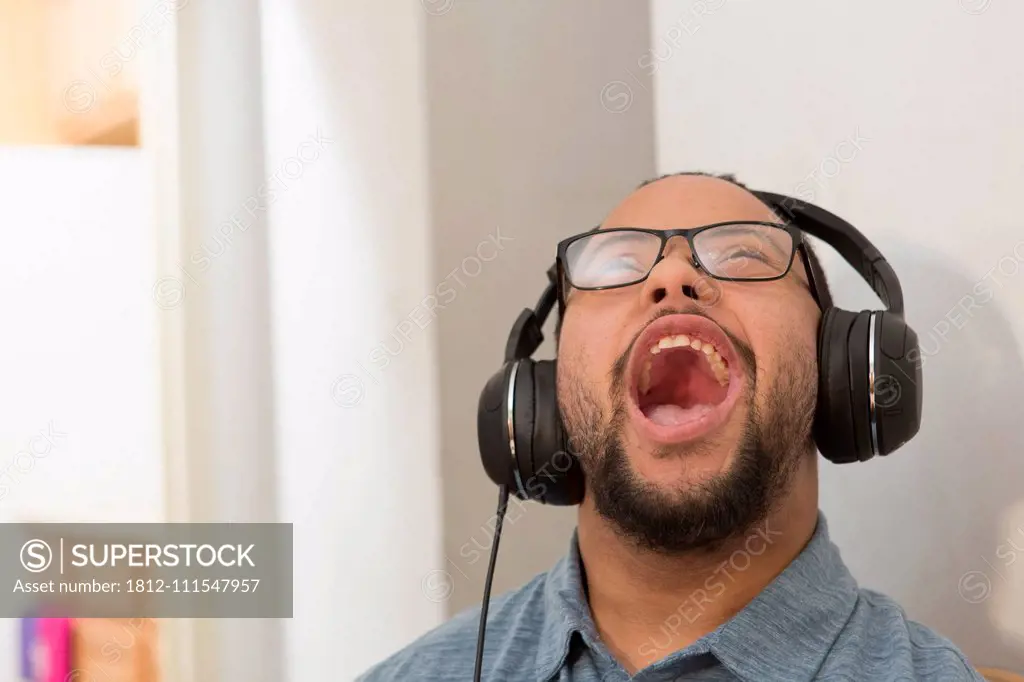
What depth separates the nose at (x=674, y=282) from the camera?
105 cm

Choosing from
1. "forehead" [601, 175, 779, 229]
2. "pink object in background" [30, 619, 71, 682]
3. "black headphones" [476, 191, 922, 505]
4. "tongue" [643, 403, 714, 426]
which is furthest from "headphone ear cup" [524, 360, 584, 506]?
"pink object in background" [30, 619, 71, 682]

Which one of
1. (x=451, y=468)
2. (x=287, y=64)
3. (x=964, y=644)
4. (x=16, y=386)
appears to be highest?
(x=287, y=64)

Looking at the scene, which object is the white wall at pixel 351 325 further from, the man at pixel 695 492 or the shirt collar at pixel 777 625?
the shirt collar at pixel 777 625

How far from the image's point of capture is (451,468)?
1588 mm

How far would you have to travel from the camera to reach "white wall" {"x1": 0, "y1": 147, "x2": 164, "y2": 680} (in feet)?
4.15

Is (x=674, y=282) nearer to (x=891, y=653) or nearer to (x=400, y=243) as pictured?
(x=891, y=653)

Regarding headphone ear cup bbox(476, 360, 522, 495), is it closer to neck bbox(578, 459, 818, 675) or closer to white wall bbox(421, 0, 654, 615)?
neck bbox(578, 459, 818, 675)

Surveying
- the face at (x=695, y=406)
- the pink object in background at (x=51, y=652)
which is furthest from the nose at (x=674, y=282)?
the pink object in background at (x=51, y=652)

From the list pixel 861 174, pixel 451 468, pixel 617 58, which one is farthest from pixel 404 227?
pixel 861 174

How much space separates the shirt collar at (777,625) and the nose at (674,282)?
0.32m

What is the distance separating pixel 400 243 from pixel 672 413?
65cm

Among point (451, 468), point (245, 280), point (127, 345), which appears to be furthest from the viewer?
point (451, 468)

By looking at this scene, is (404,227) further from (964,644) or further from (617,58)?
(964,644)

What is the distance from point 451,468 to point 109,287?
0.62 meters
